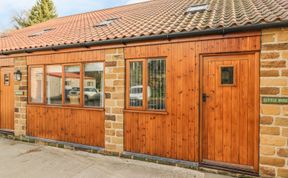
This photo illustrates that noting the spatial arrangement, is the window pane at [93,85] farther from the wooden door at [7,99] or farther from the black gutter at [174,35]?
the wooden door at [7,99]

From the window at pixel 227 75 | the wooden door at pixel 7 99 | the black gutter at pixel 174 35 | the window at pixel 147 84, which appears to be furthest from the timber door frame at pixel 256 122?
the wooden door at pixel 7 99

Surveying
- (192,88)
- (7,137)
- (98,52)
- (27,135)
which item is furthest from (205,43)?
(7,137)

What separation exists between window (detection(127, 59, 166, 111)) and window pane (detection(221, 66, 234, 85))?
1348 mm

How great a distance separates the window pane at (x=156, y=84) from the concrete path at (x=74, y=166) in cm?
146

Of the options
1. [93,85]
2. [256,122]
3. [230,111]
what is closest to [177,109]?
[230,111]

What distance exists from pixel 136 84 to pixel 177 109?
49.2 inches

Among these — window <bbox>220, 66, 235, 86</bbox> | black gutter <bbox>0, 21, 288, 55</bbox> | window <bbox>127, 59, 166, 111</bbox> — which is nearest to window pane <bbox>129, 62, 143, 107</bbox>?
window <bbox>127, 59, 166, 111</bbox>

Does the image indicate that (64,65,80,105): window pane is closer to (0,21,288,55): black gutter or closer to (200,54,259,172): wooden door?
(0,21,288,55): black gutter

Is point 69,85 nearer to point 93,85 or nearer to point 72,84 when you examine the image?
point 72,84

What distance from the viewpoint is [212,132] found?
4.69 m

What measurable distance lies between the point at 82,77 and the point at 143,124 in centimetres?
232

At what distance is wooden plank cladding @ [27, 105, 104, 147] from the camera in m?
5.91

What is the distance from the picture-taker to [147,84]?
527 cm

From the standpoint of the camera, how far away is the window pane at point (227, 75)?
14.8 feet
